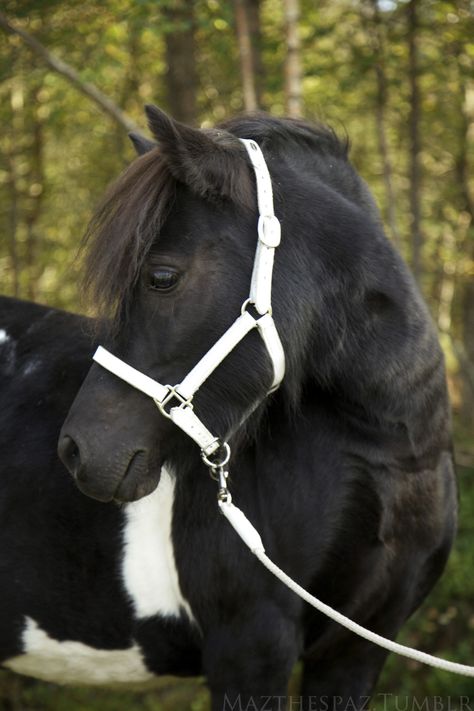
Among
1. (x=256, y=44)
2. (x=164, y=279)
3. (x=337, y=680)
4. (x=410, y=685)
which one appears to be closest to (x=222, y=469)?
(x=164, y=279)

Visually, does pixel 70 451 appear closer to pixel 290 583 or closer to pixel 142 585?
pixel 290 583

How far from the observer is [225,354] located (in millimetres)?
2418

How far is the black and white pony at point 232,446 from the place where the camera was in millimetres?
2438

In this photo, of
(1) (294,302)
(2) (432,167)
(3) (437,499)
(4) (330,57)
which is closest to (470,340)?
(2) (432,167)

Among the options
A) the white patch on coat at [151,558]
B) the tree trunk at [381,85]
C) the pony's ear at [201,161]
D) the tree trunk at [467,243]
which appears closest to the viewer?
the pony's ear at [201,161]

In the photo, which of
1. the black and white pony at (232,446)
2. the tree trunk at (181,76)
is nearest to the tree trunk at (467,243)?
the tree trunk at (181,76)

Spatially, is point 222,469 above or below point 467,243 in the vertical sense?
above

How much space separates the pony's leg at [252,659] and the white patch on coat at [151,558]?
0.60 feet

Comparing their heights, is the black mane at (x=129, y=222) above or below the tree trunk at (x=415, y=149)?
above

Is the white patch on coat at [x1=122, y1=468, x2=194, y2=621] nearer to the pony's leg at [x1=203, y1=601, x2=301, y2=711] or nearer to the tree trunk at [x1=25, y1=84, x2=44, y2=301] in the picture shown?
the pony's leg at [x1=203, y1=601, x2=301, y2=711]

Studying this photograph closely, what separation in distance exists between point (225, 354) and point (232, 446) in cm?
41

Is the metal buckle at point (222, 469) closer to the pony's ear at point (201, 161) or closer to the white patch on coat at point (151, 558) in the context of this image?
the white patch on coat at point (151, 558)

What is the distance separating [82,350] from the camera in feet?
11.0

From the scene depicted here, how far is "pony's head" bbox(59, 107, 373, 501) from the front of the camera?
2.39 meters
